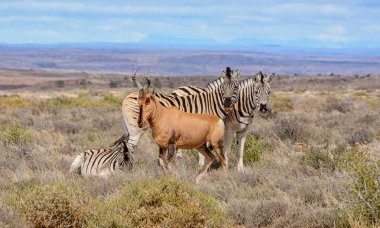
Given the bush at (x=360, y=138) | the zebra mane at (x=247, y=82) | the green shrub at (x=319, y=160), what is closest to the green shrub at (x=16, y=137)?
the zebra mane at (x=247, y=82)

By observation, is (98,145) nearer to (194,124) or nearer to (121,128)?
(121,128)

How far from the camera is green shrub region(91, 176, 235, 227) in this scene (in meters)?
6.69

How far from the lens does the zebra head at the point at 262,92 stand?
12.0m

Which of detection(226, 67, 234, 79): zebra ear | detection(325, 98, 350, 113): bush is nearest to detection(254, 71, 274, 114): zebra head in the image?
detection(226, 67, 234, 79): zebra ear

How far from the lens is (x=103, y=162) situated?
10.5 metres

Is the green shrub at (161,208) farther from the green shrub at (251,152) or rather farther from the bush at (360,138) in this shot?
the bush at (360,138)

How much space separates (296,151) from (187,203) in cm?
750

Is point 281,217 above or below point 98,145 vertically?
above

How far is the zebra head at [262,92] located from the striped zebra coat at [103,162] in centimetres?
280

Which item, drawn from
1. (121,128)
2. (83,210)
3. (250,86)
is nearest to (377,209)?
(83,210)

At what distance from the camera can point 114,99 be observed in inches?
1437

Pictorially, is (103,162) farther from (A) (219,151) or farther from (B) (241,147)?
(B) (241,147)

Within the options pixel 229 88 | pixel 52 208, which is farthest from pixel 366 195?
pixel 229 88

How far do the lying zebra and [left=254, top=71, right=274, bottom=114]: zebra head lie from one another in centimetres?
279
